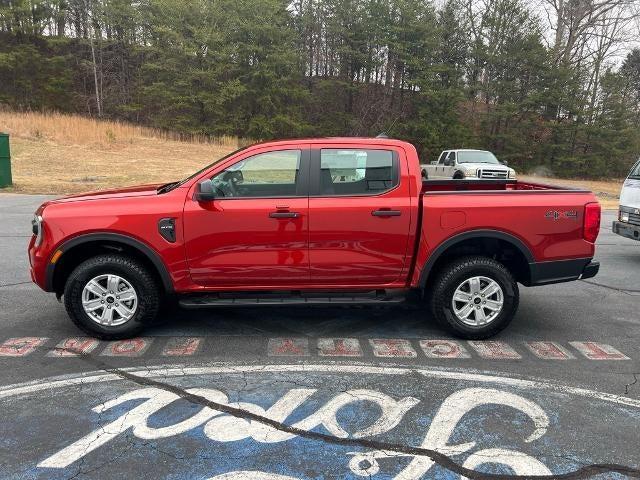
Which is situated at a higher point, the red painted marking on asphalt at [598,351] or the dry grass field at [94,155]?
the dry grass field at [94,155]

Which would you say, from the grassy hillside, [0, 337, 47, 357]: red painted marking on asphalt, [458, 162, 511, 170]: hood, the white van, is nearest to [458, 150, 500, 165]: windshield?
[458, 162, 511, 170]: hood

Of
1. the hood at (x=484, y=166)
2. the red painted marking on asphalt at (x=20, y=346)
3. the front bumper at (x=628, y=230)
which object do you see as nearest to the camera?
the red painted marking on asphalt at (x=20, y=346)

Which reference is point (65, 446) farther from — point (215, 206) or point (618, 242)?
point (618, 242)

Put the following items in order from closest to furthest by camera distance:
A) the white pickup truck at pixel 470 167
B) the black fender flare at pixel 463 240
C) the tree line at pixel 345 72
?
the black fender flare at pixel 463 240 < the white pickup truck at pixel 470 167 < the tree line at pixel 345 72

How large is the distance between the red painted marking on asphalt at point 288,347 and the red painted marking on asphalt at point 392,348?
62cm

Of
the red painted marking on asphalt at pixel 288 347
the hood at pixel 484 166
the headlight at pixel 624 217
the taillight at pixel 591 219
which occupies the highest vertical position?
the hood at pixel 484 166

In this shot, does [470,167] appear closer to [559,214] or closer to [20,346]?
[559,214]

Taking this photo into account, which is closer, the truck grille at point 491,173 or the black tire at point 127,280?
the black tire at point 127,280

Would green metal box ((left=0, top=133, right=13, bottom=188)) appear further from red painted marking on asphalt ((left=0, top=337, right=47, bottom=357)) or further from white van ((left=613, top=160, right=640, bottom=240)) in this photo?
white van ((left=613, top=160, right=640, bottom=240))

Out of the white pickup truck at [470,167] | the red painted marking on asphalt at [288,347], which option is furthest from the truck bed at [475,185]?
the white pickup truck at [470,167]

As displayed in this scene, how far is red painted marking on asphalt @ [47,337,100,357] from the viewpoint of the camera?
14.3 ft

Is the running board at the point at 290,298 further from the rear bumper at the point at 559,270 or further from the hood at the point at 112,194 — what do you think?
the rear bumper at the point at 559,270

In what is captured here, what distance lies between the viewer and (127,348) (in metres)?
4.50

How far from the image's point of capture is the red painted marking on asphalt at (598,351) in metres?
4.41
